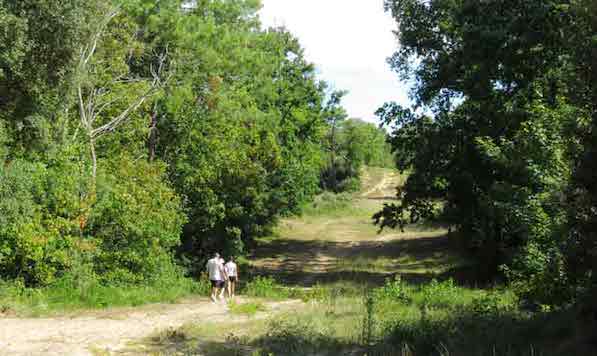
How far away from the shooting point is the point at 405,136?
2514cm

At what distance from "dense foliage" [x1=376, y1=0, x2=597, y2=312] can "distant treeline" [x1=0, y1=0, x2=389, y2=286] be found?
7.04 meters

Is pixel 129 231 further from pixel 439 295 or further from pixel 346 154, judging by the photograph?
pixel 346 154

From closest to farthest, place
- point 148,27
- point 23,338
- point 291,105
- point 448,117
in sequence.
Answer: point 23,338 → point 448,117 → point 148,27 → point 291,105

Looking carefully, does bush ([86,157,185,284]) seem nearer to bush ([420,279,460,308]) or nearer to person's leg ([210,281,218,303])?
person's leg ([210,281,218,303])

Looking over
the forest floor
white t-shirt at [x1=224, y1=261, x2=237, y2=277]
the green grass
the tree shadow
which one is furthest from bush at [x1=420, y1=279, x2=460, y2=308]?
the green grass

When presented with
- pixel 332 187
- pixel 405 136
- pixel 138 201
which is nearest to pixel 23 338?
pixel 138 201

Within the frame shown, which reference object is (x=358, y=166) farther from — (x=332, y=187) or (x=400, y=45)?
(x=400, y=45)

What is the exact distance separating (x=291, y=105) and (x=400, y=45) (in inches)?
527

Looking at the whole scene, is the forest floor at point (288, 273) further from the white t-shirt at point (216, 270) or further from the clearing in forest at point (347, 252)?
the white t-shirt at point (216, 270)

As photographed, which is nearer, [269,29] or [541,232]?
[541,232]

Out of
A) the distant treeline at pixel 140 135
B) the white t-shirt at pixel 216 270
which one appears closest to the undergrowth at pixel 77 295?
the distant treeline at pixel 140 135

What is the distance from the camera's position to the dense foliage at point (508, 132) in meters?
8.92

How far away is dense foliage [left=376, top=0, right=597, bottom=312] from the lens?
8.92 meters

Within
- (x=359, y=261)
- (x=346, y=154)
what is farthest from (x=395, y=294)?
(x=346, y=154)
